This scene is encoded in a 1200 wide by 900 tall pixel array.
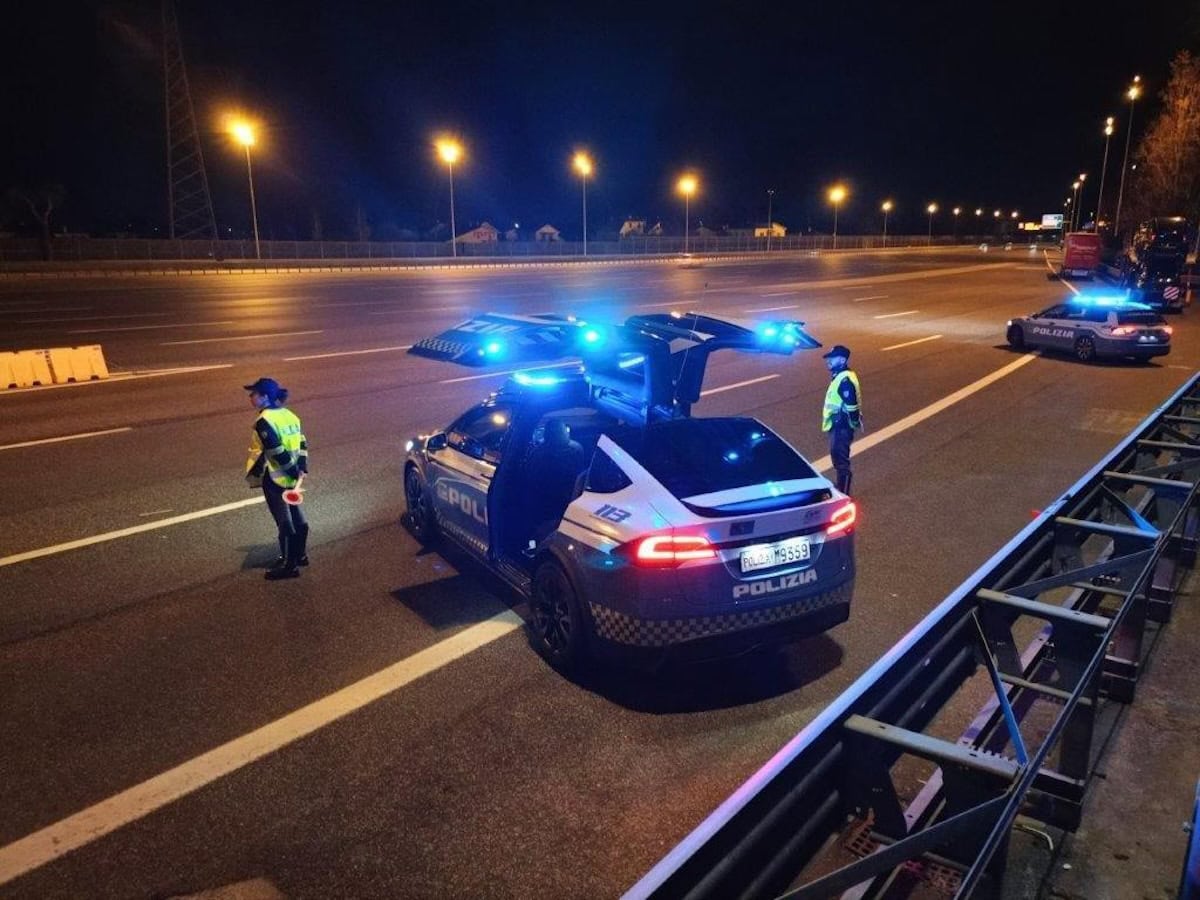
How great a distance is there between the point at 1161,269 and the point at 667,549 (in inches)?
1539

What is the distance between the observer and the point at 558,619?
5.43 meters

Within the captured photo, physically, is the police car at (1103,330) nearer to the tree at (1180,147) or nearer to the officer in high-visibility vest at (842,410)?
the officer in high-visibility vest at (842,410)

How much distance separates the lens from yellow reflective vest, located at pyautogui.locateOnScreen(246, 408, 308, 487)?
686cm

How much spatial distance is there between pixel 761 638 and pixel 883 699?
6.41 ft

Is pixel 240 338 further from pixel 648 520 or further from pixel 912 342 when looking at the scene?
pixel 648 520

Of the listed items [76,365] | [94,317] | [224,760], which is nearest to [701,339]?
[224,760]

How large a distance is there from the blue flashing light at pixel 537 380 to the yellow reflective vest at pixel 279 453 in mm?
1875

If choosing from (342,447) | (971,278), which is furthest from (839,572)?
(971,278)

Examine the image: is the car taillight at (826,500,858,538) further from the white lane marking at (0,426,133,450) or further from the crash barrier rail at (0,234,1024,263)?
the crash barrier rail at (0,234,1024,263)

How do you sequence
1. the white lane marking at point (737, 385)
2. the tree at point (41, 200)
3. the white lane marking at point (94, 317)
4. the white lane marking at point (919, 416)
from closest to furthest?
the white lane marking at point (919, 416)
the white lane marking at point (737, 385)
the white lane marking at point (94, 317)
the tree at point (41, 200)

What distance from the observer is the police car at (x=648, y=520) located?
4.78m

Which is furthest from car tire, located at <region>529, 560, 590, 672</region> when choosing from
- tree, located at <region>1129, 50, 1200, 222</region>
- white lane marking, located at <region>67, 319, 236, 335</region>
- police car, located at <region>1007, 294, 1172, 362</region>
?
tree, located at <region>1129, 50, 1200, 222</region>

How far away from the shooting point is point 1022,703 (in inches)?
174

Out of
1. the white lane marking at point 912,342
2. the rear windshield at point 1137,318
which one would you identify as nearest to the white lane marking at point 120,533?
the white lane marking at point 912,342
